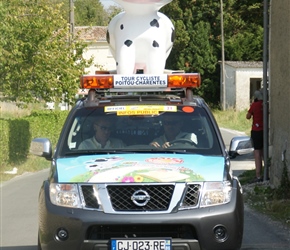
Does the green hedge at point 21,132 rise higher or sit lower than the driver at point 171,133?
lower

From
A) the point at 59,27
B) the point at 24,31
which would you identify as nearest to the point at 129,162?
the point at 24,31

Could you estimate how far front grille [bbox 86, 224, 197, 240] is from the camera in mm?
7398

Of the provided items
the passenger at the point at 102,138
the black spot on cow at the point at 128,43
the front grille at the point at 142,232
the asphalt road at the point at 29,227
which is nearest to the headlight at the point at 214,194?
the front grille at the point at 142,232

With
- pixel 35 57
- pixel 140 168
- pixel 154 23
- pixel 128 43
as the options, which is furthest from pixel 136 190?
pixel 35 57

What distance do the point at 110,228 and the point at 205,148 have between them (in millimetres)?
1547

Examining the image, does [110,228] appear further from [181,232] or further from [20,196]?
[20,196]

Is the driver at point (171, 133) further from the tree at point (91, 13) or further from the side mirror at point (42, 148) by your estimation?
the tree at point (91, 13)

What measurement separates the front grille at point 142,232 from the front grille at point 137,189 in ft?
0.58

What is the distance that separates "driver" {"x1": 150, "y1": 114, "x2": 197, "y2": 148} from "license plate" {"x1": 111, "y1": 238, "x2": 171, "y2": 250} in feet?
4.84

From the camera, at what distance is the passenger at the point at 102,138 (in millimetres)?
8617

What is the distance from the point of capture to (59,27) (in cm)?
2822

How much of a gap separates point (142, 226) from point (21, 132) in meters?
16.3

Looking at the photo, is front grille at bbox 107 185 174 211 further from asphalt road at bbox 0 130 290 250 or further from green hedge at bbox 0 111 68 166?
green hedge at bbox 0 111 68 166

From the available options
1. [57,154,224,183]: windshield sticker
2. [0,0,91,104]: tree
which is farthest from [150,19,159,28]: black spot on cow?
[0,0,91,104]: tree
